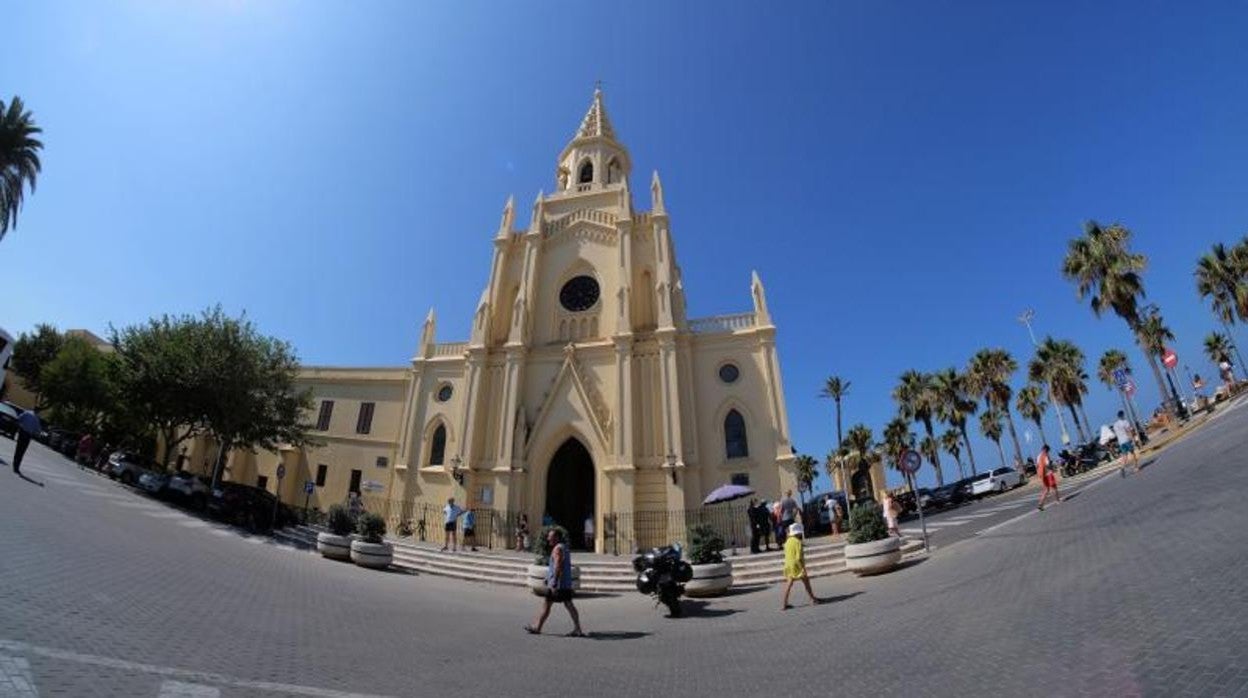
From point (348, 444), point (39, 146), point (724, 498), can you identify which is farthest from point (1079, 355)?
point (39, 146)

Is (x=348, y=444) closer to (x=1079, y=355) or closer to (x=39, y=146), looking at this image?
(x=39, y=146)

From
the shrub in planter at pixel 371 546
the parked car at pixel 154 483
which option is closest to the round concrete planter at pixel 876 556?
the shrub in planter at pixel 371 546

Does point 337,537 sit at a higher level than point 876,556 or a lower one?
higher

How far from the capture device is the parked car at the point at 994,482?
30156mm

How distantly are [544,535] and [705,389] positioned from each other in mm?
12500

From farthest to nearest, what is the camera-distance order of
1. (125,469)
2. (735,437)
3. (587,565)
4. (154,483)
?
(735,437) → (125,469) → (154,483) → (587,565)

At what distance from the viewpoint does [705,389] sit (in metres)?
24.2

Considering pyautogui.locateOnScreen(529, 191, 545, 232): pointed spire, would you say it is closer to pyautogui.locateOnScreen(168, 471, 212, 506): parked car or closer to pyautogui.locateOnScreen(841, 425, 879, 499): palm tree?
pyautogui.locateOnScreen(168, 471, 212, 506): parked car

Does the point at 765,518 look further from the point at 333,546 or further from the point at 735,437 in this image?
the point at 333,546

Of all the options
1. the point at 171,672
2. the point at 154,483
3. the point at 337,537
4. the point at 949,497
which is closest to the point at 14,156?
the point at 154,483

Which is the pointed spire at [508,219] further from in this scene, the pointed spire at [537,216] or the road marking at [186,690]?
the road marking at [186,690]

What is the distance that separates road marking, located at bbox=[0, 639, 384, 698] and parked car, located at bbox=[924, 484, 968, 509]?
34101 millimetres

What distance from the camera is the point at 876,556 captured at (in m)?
11.2

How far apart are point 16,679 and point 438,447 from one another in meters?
23.7
